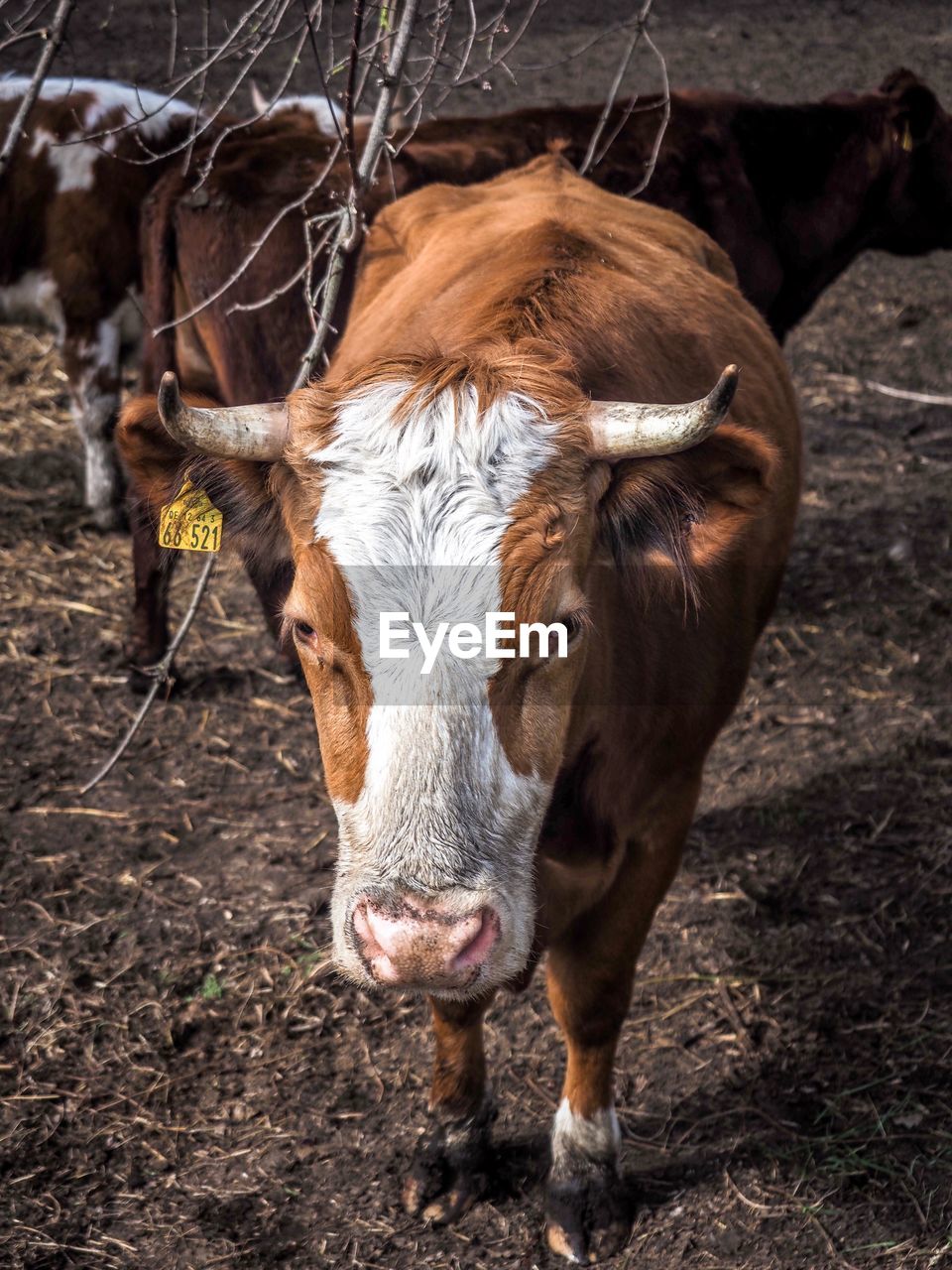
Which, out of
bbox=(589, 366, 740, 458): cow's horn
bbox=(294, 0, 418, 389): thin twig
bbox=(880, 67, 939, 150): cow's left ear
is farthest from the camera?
bbox=(880, 67, 939, 150): cow's left ear

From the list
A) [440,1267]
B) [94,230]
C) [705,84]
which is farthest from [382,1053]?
[705,84]

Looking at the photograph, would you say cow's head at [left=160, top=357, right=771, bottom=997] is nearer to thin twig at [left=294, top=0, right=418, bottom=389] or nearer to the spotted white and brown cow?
thin twig at [left=294, top=0, right=418, bottom=389]

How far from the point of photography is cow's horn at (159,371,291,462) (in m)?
2.06

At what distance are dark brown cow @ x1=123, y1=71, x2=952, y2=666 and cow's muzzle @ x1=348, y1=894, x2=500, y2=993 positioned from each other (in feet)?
5.87

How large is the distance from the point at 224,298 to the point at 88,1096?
260 cm

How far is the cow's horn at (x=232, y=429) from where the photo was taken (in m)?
2.06

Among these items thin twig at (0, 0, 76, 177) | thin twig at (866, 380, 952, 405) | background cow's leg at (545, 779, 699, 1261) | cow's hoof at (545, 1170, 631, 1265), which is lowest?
thin twig at (866, 380, 952, 405)

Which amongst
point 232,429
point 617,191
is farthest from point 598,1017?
point 617,191

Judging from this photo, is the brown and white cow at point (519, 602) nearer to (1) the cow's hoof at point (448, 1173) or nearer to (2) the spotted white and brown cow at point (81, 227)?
(1) the cow's hoof at point (448, 1173)

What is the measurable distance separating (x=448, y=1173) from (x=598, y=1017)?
1.74ft

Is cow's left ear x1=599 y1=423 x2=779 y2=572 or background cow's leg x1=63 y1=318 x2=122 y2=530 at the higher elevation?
cow's left ear x1=599 y1=423 x2=779 y2=572

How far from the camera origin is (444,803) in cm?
191

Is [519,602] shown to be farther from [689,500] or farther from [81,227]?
[81,227]

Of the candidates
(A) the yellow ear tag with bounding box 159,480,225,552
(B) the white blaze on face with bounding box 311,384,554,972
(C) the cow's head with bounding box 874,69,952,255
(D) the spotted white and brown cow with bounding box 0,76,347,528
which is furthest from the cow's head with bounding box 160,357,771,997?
(C) the cow's head with bounding box 874,69,952,255
